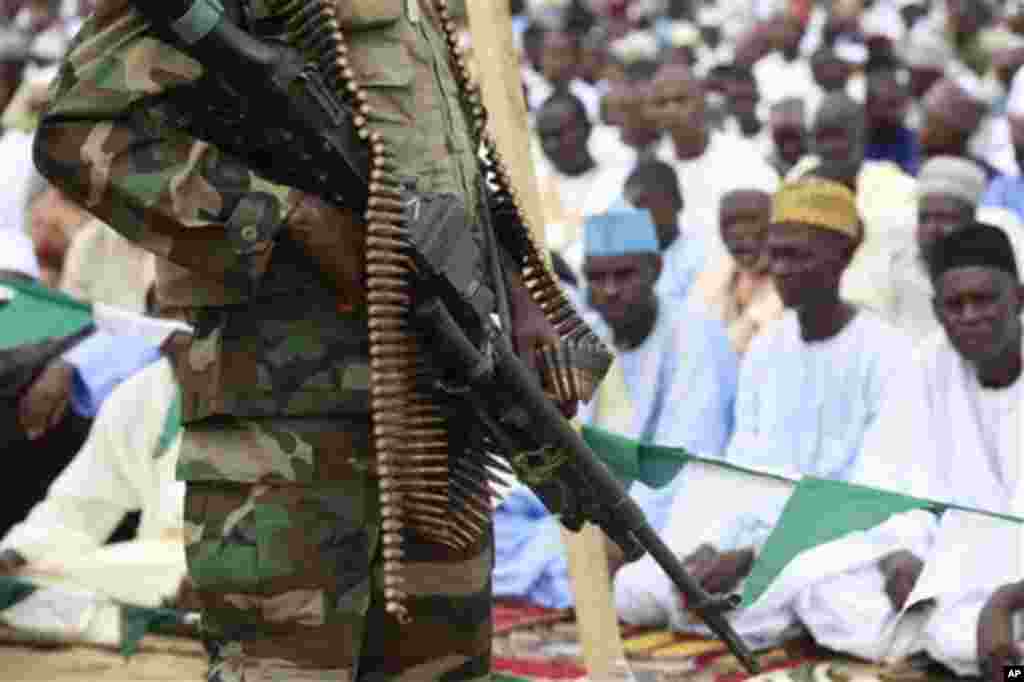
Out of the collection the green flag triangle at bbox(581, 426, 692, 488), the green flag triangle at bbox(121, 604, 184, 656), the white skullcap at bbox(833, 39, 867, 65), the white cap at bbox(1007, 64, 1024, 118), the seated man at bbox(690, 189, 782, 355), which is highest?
the white skullcap at bbox(833, 39, 867, 65)

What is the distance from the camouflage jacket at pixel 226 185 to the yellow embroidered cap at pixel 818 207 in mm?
3776

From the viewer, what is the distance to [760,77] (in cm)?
1567

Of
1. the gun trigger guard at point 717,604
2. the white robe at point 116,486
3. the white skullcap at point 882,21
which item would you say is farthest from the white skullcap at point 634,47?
the gun trigger guard at point 717,604

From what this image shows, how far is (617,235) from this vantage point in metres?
7.46

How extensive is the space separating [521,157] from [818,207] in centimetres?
267

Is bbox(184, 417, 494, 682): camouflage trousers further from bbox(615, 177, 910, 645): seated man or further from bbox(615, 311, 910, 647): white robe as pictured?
bbox(615, 177, 910, 645): seated man

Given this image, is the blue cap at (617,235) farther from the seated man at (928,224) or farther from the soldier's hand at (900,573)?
the soldier's hand at (900,573)

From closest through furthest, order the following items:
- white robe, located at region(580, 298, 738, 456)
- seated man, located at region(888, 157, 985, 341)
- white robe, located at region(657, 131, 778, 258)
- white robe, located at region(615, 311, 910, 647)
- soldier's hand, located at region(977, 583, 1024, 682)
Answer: soldier's hand, located at region(977, 583, 1024, 682)
white robe, located at region(615, 311, 910, 647)
white robe, located at region(580, 298, 738, 456)
seated man, located at region(888, 157, 985, 341)
white robe, located at region(657, 131, 778, 258)

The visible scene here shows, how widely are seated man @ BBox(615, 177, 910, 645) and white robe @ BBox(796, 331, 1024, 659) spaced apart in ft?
0.59

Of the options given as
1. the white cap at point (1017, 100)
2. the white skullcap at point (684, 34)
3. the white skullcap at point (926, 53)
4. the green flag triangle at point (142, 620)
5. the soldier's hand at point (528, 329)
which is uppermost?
the white skullcap at point (684, 34)

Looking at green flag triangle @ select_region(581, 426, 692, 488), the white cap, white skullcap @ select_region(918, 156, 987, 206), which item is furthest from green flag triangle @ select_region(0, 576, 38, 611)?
the white cap

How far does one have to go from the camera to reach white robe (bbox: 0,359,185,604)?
6898 mm

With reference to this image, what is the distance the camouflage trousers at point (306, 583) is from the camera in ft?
10.8

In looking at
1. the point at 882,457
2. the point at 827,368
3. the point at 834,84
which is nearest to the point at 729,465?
the point at 882,457
